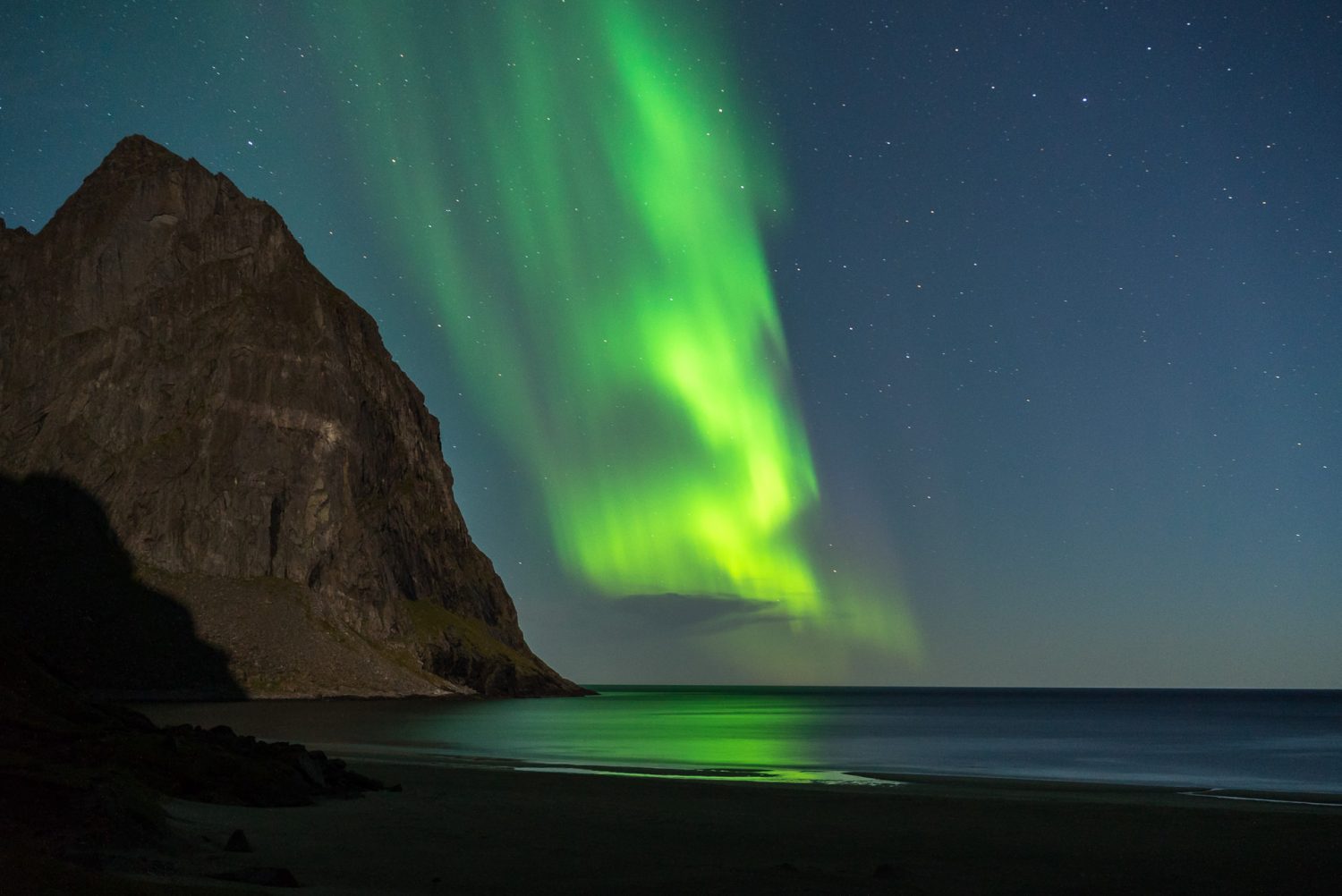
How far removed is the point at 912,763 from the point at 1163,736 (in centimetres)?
4655

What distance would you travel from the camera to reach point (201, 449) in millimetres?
184625

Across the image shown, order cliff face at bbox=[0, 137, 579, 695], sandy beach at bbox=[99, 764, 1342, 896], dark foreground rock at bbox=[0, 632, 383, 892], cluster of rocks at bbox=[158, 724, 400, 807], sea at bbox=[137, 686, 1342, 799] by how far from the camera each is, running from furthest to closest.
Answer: cliff face at bbox=[0, 137, 579, 695] < sea at bbox=[137, 686, 1342, 799] < cluster of rocks at bbox=[158, 724, 400, 807] < sandy beach at bbox=[99, 764, 1342, 896] < dark foreground rock at bbox=[0, 632, 383, 892]

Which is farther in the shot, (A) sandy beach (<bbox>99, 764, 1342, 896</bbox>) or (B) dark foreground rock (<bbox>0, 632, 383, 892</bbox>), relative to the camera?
(A) sandy beach (<bbox>99, 764, 1342, 896</bbox>)

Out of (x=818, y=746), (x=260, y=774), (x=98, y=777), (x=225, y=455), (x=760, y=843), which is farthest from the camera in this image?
(x=225, y=455)

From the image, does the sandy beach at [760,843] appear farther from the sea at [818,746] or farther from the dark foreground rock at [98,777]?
the sea at [818,746]

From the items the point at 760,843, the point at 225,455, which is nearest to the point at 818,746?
the point at 760,843

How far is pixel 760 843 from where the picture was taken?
21250 mm

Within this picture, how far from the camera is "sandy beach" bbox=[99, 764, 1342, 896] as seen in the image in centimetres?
1609

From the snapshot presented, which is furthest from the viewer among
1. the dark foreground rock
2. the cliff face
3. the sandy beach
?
the cliff face

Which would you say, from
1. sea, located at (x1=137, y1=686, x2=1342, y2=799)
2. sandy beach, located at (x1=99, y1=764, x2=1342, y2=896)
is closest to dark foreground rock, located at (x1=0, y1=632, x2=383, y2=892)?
sandy beach, located at (x1=99, y1=764, x2=1342, y2=896)

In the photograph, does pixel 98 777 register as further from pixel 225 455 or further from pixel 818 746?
pixel 225 455

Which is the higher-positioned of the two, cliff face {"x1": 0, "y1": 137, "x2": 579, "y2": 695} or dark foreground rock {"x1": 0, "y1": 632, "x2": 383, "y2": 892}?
cliff face {"x1": 0, "y1": 137, "x2": 579, "y2": 695}

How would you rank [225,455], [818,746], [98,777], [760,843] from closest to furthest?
[98,777] < [760,843] < [818,746] < [225,455]

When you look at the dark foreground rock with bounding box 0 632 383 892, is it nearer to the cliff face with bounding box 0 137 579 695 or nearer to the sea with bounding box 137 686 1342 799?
the sea with bounding box 137 686 1342 799
